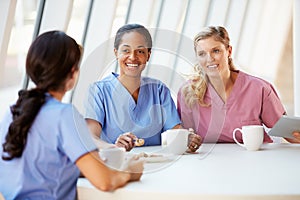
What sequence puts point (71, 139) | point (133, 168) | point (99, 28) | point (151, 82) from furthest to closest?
point (99, 28) < point (151, 82) < point (133, 168) < point (71, 139)

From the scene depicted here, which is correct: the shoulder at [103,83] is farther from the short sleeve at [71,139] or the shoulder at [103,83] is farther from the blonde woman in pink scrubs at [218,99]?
the short sleeve at [71,139]

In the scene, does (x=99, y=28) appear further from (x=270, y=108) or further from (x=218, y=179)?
(x=218, y=179)

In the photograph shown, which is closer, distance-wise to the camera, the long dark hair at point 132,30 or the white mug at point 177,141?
the white mug at point 177,141

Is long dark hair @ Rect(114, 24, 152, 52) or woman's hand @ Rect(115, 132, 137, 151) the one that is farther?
long dark hair @ Rect(114, 24, 152, 52)

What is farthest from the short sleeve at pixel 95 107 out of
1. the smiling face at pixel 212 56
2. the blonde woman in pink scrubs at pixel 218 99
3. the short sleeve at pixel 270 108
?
the short sleeve at pixel 270 108

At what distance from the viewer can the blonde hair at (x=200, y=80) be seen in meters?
2.08

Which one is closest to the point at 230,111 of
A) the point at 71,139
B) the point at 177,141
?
the point at 177,141

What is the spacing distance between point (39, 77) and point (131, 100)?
787mm

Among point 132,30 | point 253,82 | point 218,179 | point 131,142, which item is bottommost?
point 131,142

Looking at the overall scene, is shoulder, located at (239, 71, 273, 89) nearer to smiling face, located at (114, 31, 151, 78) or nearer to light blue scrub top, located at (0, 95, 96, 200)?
smiling face, located at (114, 31, 151, 78)

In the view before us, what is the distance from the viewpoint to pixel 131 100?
1.96 m

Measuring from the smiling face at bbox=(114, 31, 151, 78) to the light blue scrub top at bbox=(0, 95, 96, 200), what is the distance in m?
0.76

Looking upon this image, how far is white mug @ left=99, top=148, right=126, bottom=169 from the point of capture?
4.28 feet

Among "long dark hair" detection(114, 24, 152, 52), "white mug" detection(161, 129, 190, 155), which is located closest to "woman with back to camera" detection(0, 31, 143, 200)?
"white mug" detection(161, 129, 190, 155)
